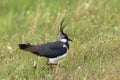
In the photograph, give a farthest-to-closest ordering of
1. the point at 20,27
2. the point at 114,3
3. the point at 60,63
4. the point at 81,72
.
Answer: the point at 114,3
the point at 20,27
the point at 60,63
the point at 81,72

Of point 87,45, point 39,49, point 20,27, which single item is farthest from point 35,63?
point 20,27

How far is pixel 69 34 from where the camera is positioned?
10.2m

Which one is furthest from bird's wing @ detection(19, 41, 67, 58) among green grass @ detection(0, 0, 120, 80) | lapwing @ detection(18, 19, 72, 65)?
green grass @ detection(0, 0, 120, 80)

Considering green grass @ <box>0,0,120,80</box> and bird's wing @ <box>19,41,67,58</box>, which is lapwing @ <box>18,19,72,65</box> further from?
green grass @ <box>0,0,120,80</box>

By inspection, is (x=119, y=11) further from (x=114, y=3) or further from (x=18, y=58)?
(x=18, y=58)

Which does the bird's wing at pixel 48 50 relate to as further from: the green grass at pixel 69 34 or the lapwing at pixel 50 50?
the green grass at pixel 69 34

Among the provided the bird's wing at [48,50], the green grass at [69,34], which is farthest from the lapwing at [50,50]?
the green grass at [69,34]

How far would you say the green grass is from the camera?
8.26 metres

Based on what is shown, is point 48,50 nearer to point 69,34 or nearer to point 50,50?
point 50,50

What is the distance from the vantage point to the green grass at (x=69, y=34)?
8.26m

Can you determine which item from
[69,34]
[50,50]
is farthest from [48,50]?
[69,34]

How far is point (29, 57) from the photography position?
892cm

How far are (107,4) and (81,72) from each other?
371 centimetres

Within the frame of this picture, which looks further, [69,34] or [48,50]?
[69,34]
